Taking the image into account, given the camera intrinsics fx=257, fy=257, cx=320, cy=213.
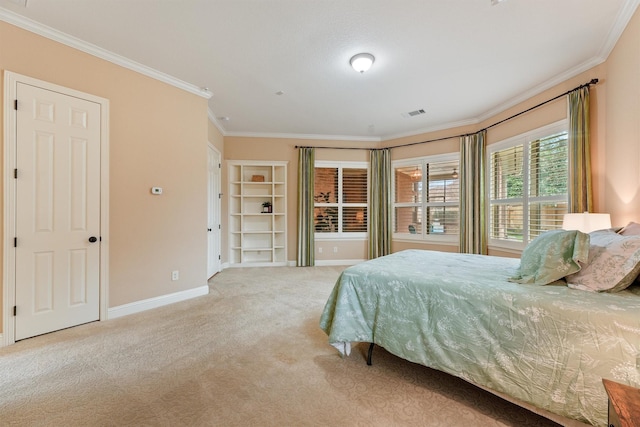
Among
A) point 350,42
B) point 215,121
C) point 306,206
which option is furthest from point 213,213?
point 350,42

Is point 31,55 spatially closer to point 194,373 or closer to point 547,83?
point 194,373

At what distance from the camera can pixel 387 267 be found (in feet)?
6.65

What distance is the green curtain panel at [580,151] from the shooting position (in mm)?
2723

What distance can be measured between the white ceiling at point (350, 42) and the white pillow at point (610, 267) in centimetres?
193

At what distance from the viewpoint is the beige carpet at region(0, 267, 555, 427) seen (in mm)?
1439

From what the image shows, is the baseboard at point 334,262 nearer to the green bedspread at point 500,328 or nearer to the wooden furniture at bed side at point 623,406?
the green bedspread at point 500,328

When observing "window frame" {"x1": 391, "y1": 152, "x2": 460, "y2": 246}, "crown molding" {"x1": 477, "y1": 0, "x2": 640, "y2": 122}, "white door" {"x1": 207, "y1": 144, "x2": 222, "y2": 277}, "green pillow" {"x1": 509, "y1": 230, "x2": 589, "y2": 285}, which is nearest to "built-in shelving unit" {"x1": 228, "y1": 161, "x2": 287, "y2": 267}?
"white door" {"x1": 207, "y1": 144, "x2": 222, "y2": 277}

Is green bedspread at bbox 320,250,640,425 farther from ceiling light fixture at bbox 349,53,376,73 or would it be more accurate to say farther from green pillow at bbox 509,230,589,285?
ceiling light fixture at bbox 349,53,376,73

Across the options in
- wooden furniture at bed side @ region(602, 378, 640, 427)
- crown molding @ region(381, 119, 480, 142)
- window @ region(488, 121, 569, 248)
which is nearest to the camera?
wooden furniture at bed side @ region(602, 378, 640, 427)

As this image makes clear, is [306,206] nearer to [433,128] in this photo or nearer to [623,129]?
[433,128]

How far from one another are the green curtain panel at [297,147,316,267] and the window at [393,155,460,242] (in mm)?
1796

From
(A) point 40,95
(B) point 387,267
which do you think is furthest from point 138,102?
(B) point 387,267

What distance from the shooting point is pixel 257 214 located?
5.37m

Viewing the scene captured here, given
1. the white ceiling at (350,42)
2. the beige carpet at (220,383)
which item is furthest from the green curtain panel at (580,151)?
the beige carpet at (220,383)
